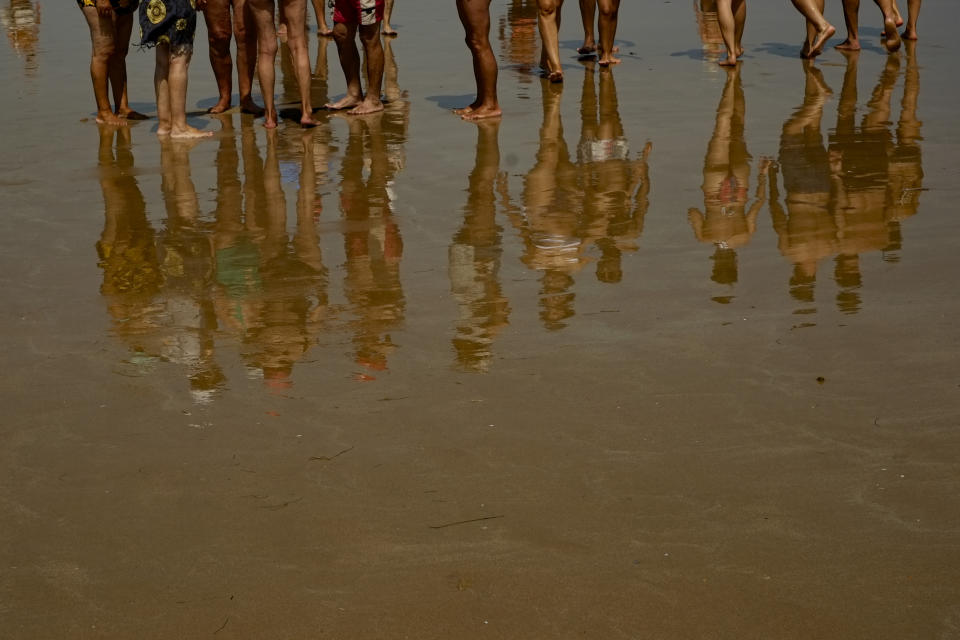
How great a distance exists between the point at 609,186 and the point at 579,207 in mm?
545

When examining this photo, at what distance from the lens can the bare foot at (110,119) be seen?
10.3 meters

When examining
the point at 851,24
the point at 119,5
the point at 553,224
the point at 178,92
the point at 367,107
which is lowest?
the point at 553,224

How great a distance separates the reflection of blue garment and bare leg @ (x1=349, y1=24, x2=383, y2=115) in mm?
2076

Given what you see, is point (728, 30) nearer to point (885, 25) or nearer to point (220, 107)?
point (885, 25)

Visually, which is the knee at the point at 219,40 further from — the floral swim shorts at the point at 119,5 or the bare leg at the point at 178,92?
the bare leg at the point at 178,92

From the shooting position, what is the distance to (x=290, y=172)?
8.52 meters

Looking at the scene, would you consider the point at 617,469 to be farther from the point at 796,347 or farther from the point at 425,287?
the point at 425,287

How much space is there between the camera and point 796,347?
4.89 m

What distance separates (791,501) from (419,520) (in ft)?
3.60

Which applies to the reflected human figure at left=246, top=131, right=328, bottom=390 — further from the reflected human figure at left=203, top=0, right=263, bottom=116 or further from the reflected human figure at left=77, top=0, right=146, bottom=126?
the reflected human figure at left=203, top=0, right=263, bottom=116

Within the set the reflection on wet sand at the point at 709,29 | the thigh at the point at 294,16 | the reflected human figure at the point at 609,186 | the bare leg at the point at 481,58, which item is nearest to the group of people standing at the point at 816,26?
the reflection on wet sand at the point at 709,29

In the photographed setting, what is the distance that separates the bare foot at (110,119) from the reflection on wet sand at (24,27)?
328 centimetres

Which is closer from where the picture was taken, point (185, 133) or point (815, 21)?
point (185, 133)

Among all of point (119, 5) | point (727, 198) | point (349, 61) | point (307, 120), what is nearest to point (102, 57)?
point (119, 5)
